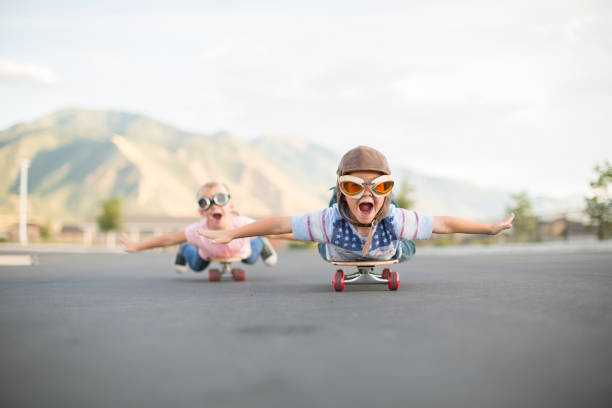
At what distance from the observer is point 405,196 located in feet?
93.1

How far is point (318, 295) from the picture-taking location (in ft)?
17.4

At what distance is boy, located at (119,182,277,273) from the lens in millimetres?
7398

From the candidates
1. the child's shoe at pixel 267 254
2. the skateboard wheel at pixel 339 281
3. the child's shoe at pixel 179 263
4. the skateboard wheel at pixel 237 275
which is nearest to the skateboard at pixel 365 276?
the skateboard wheel at pixel 339 281

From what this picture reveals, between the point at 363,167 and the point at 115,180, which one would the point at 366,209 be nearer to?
the point at 363,167

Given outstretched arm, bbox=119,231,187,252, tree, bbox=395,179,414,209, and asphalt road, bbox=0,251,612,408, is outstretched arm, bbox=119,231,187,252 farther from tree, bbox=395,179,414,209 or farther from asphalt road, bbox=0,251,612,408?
tree, bbox=395,179,414,209

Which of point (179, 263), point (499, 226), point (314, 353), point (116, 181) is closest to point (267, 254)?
point (179, 263)

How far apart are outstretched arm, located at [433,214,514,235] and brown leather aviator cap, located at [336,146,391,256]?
0.59 m

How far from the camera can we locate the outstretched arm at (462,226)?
546 cm

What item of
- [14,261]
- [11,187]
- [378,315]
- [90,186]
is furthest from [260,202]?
[378,315]

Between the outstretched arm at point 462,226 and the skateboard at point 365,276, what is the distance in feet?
2.16

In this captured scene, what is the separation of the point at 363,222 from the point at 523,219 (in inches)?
1061

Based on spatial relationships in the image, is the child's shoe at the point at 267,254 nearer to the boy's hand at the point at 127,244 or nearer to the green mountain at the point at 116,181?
the boy's hand at the point at 127,244

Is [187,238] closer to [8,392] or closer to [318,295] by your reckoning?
[318,295]

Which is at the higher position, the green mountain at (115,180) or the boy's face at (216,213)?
the green mountain at (115,180)
